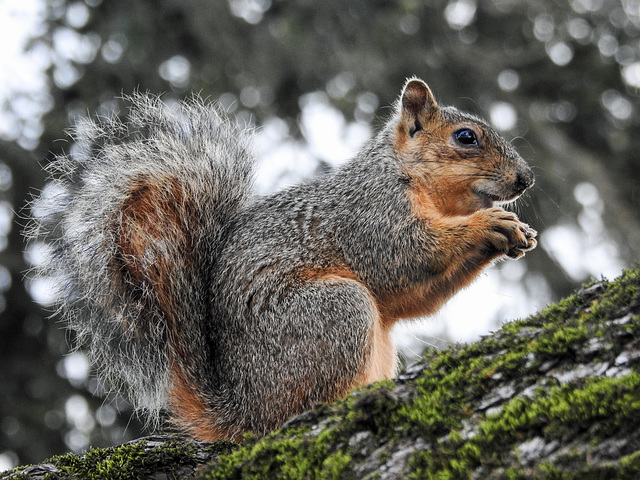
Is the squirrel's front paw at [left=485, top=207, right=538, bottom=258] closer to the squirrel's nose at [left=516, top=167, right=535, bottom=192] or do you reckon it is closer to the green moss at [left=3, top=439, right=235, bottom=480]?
the squirrel's nose at [left=516, top=167, right=535, bottom=192]

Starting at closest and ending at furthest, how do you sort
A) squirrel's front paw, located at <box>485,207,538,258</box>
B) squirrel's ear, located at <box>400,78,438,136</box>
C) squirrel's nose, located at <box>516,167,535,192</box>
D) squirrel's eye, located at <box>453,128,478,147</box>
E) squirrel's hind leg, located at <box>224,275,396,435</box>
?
squirrel's hind leg, located at <box>224,275,396,435</box> < squirrel's front paw, located at <box>485,207,538,258</box> < squirrel's nose, located at <box>516,167,535,192</box> < squirrel's eye, located at <box>453,128,478,147</box> < squirrel's ear, located at <box>400,78,438,136</box>

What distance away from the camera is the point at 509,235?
2449 millimetres

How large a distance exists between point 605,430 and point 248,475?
68cm

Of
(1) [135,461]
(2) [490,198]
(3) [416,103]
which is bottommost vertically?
(1) [135,461]

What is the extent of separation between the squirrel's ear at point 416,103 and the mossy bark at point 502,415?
1.47 m

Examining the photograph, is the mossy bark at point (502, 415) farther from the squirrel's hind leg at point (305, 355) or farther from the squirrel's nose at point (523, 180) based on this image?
the squirrel's nose at point (523, 180)

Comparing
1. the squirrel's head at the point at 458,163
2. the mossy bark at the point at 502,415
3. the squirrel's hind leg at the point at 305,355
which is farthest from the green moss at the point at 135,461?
the squirrel's head at the point at 458,163

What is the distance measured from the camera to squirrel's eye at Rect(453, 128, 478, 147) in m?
2.78

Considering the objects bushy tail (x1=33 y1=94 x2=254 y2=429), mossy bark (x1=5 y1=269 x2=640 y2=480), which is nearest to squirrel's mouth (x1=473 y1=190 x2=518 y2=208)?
bushy tail (x1=33 y1=94 x2=254 y2=429)

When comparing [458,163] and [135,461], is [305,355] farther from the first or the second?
[458,163]

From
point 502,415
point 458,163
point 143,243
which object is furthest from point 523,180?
point 502,415

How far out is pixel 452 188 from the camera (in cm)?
270

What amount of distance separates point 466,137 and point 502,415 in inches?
70.0

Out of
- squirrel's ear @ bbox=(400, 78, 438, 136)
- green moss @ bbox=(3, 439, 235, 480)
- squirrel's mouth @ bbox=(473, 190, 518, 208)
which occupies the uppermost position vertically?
squirrel's ear @ bbox=(400, 78, 438, 136)
